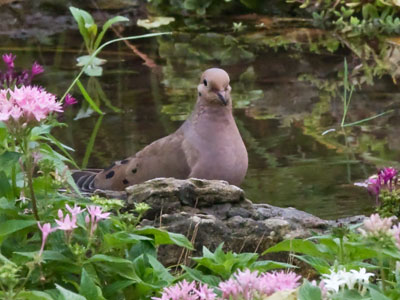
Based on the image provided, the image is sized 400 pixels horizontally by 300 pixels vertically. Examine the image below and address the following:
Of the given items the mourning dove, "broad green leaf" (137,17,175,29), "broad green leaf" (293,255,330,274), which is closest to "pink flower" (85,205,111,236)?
"broad green leaf" (293,255,330,274)

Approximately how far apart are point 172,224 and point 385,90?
4.65 meters

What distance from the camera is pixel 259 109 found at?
7.70m

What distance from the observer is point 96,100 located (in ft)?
26.7

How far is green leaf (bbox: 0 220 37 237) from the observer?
2.71 m

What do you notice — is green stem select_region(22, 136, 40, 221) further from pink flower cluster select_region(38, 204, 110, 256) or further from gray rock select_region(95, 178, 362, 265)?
gray rock select_region(95, 178, 362, 265)

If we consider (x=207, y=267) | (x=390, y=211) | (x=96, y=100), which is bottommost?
(x=96, y=100)

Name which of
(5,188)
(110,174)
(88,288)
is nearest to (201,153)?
(110,174)

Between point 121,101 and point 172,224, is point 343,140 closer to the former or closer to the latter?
point 121,101

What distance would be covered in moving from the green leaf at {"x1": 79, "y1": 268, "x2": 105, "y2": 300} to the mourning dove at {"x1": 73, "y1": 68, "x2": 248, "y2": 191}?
2.55m

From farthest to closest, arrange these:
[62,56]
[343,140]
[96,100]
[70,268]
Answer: [62,56]
[96,100]
[343,140]
[70,268]

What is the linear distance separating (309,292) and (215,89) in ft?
9.79

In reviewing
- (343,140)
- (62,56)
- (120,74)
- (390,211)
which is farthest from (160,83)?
(390,211)

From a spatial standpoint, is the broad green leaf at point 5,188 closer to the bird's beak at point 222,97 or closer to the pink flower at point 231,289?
the pink flower at point 231,289

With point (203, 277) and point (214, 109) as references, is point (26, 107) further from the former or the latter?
point (214, 109)
